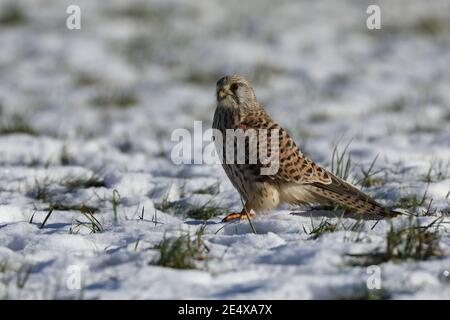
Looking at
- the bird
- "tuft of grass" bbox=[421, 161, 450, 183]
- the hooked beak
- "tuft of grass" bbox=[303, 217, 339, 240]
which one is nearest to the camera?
"tuft of grass" bbox=[303, 217, 339, 240]

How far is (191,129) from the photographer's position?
8453 mm

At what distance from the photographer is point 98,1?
14547mm

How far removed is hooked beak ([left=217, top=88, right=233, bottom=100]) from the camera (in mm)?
5078

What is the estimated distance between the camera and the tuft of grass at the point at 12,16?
42.4 feet

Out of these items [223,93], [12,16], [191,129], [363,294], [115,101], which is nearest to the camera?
[363,294]

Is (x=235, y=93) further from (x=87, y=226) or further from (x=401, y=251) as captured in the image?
(x=401, y=251)

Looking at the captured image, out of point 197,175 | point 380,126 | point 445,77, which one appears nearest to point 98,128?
point 197,175

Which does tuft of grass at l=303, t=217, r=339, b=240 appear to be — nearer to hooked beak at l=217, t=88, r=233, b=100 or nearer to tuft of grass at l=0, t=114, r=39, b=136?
hooked beak at l=217, t=88, r=233, b=100

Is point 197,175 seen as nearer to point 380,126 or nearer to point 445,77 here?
point 380,126

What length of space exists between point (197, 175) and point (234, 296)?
302 cm

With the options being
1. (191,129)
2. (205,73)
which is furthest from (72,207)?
(205,73)

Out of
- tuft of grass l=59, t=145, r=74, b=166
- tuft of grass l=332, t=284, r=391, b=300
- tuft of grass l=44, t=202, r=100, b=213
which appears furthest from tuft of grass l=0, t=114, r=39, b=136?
tuft of grass l=332, t=284, r=391, b=300

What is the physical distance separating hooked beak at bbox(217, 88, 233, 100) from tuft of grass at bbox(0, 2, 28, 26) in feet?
28.6

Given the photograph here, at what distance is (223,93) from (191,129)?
339 cm
